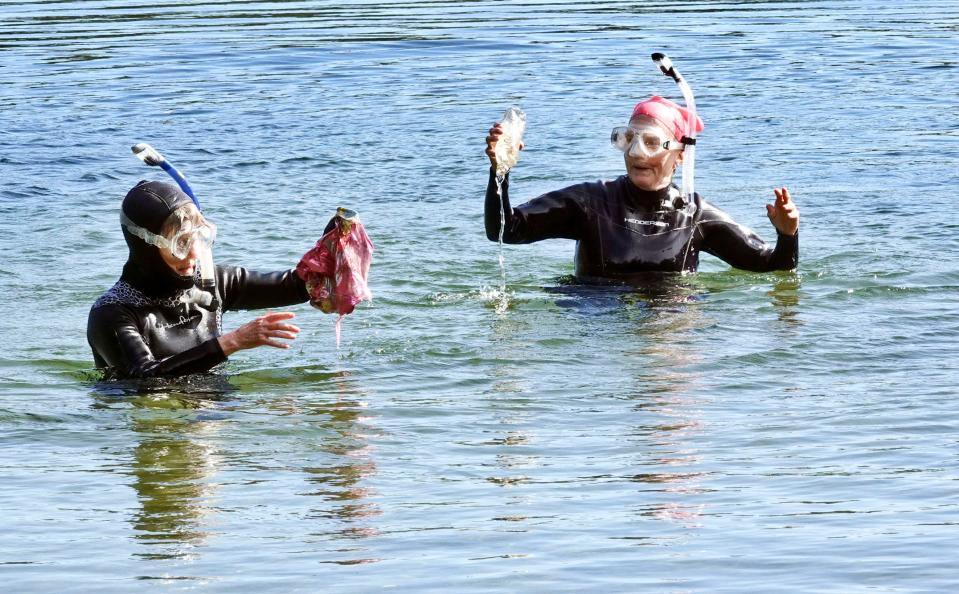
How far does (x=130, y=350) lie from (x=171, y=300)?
12.2 inches

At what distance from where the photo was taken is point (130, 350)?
6301mm

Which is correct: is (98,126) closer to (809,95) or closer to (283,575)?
(809,95)

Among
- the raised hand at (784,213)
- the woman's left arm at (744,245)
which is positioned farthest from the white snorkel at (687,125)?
the raised hand at (784,213)

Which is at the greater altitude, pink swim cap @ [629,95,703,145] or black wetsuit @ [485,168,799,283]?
pink swim cap @ [629,95,703,145]

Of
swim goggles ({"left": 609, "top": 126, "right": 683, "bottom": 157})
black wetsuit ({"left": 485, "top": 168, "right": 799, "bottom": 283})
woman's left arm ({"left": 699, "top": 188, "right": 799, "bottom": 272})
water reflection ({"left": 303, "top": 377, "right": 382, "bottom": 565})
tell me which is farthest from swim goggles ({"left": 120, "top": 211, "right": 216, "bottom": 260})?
woman's left arm ({"left": 699, "top": 188, "right": 799, "bottom": 272})

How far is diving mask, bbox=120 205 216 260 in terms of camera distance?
6129 millimetres

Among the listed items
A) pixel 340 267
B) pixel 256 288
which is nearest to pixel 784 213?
pixel 340 267

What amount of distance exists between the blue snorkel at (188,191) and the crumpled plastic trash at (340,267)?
38 centimetres

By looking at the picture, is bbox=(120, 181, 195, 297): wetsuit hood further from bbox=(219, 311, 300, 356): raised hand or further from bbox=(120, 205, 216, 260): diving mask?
bbox=(219, 311, 300, 356): raised hand

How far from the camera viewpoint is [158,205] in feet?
20.1

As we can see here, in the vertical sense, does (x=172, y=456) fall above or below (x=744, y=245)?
below

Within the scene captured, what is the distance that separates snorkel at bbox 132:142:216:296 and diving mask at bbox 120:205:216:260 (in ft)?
0.28

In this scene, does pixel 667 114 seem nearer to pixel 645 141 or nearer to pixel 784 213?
pixel 645 141

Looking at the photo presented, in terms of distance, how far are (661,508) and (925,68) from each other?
1215cm
